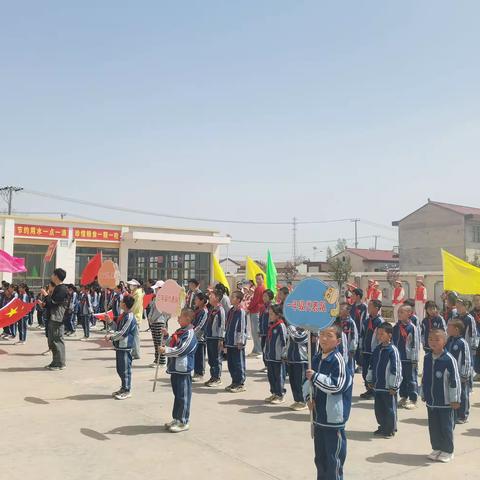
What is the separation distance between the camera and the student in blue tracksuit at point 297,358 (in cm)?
827

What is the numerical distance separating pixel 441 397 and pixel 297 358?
290 centimetres

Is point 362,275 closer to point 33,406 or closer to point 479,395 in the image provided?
point 479,395

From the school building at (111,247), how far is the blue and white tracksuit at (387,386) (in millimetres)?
21565

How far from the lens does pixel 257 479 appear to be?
5230 millimetres

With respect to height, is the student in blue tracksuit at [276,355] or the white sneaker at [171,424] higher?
the student in blue tracksuit at [276,355]

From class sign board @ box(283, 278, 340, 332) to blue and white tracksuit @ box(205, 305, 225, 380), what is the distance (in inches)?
159

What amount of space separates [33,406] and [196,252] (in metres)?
27.7

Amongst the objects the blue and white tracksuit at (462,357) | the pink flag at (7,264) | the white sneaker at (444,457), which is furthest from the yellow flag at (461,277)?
the pink flag at (7,264)

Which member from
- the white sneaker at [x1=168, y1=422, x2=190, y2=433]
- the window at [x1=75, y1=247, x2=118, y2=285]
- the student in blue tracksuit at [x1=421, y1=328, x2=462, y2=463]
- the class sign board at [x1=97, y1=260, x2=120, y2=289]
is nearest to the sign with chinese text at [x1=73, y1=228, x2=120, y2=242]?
the window at [x1=75, y1=247, x2=118, y2=285]

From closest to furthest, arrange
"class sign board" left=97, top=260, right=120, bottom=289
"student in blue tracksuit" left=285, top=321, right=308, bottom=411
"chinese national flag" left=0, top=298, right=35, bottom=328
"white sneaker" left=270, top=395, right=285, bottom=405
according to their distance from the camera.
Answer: "student in blue tracksuit" left=285, top=321, right=308, bottom=411, "white sneaker" left=270, top=395, right=285, bottom=405, "chinese national flag" left=0, top=298, right=35, bottom=328, "class sign board" left=97, top=260, right=120, bottom=289

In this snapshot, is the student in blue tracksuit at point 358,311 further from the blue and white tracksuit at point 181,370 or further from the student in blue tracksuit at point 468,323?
the blue and white tracksuit at point 181,370

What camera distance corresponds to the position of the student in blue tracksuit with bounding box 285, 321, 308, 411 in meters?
8.27

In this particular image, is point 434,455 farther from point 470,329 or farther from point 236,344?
point 470,329

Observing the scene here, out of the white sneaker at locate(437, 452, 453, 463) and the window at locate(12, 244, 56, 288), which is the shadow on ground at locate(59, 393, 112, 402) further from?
the window at locate(12, 244, 56, 288)
